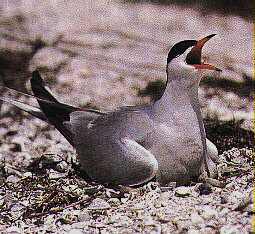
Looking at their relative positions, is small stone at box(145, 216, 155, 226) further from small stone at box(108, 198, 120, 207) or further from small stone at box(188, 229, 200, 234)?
small stone at box(108, 198, 120, 207)

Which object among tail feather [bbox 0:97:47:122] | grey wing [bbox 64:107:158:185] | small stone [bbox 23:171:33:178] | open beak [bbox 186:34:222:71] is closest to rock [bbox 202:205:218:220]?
grey wing [bbox 64:107:158:185]

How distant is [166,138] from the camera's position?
324cm

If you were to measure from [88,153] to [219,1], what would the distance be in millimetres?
5879

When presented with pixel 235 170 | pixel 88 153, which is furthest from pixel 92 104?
pixel 235 170

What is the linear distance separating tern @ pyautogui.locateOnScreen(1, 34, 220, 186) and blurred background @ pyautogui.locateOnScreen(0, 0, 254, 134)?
4.78 ft

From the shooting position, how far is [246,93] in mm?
5395

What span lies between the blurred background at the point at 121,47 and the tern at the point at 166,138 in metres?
1.46

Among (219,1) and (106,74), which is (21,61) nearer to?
(106,74)

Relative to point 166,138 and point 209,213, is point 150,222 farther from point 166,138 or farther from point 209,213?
point 166,138

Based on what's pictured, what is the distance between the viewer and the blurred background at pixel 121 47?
5723mm

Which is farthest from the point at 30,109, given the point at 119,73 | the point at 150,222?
the point at 119,73

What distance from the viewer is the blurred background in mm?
5723

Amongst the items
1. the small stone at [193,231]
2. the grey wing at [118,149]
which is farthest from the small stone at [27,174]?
the small stone at [193,231]

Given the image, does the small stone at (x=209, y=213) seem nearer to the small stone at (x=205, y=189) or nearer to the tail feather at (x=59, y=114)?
the small stone at (x=205, y=189)
